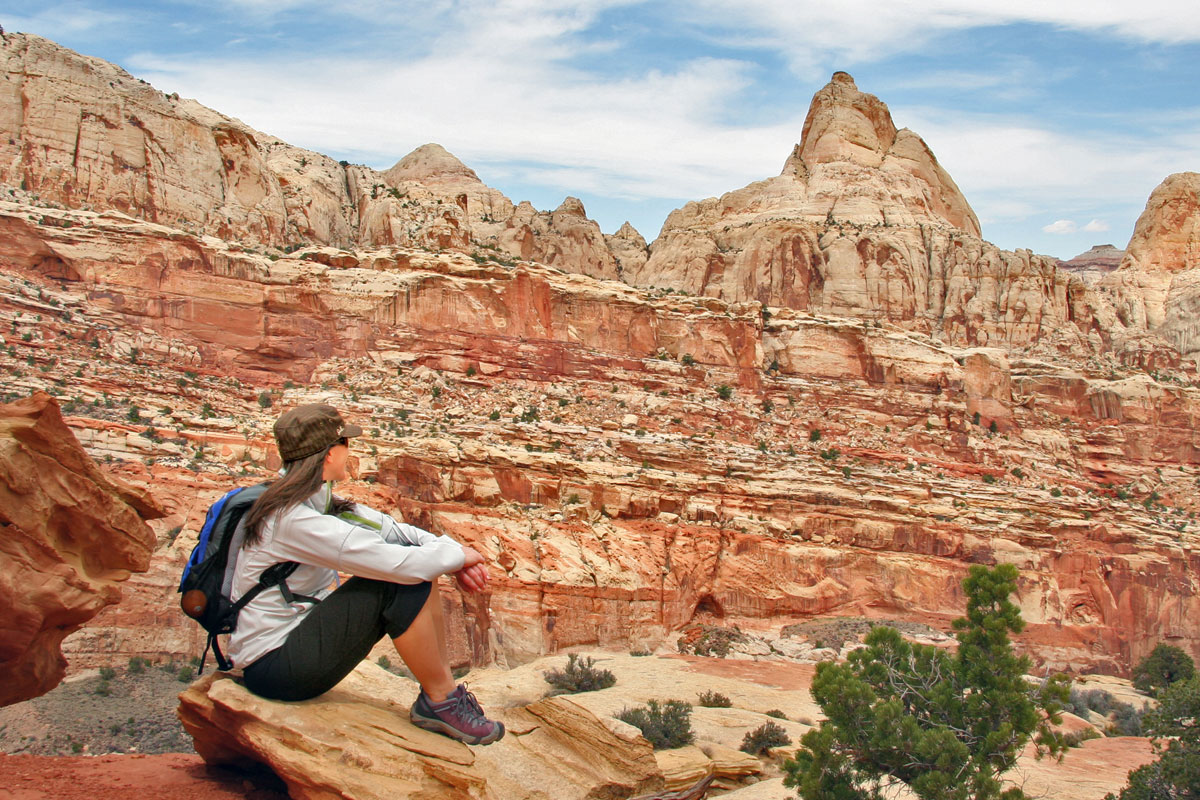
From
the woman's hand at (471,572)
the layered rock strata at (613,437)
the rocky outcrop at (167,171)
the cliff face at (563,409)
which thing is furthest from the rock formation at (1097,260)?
the woman's hand at (471,572)

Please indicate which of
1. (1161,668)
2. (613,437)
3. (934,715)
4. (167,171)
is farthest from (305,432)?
(167,171)

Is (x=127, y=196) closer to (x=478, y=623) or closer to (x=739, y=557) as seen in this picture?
(x=478, y=623)

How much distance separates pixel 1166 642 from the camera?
40906 mm

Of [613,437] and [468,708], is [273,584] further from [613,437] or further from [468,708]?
[613,437]

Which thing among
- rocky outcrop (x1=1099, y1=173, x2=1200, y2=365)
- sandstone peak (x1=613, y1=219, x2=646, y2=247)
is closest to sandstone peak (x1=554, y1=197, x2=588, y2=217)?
sandstone peak (x1=613, y1=219, x2=646, y2=247)

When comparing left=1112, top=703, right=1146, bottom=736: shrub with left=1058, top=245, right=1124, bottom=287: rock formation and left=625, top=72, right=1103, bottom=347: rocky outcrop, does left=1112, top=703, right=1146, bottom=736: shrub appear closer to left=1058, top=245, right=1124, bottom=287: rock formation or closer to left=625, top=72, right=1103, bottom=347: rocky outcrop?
left=625, top=72, right=1103, bottom=347: rocky outcrop

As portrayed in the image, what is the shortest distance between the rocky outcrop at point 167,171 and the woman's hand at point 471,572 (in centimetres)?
4310

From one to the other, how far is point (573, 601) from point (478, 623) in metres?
3.26

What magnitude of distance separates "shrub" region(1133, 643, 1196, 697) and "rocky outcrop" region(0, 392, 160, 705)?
39.3 metres

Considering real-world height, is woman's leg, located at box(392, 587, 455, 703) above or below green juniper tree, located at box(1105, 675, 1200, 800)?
above

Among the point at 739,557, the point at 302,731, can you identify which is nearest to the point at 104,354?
the point at 739,557

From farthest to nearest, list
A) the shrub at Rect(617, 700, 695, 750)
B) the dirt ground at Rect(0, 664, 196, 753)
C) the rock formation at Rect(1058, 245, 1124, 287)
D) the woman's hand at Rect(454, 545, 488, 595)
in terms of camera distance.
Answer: the rock formation at Rect(1058, 245, 1124, 287), the dirt ground at Rect(0, 664, 196, 753), the shrub at Rect(617, 700, 695, 750), the woman's hand at Rect(454, 545, 488, 595)

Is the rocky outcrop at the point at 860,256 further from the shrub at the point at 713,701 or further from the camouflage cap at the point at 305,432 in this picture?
the camouflage cap at the point at 305,432

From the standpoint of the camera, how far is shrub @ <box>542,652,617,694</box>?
2183cm
